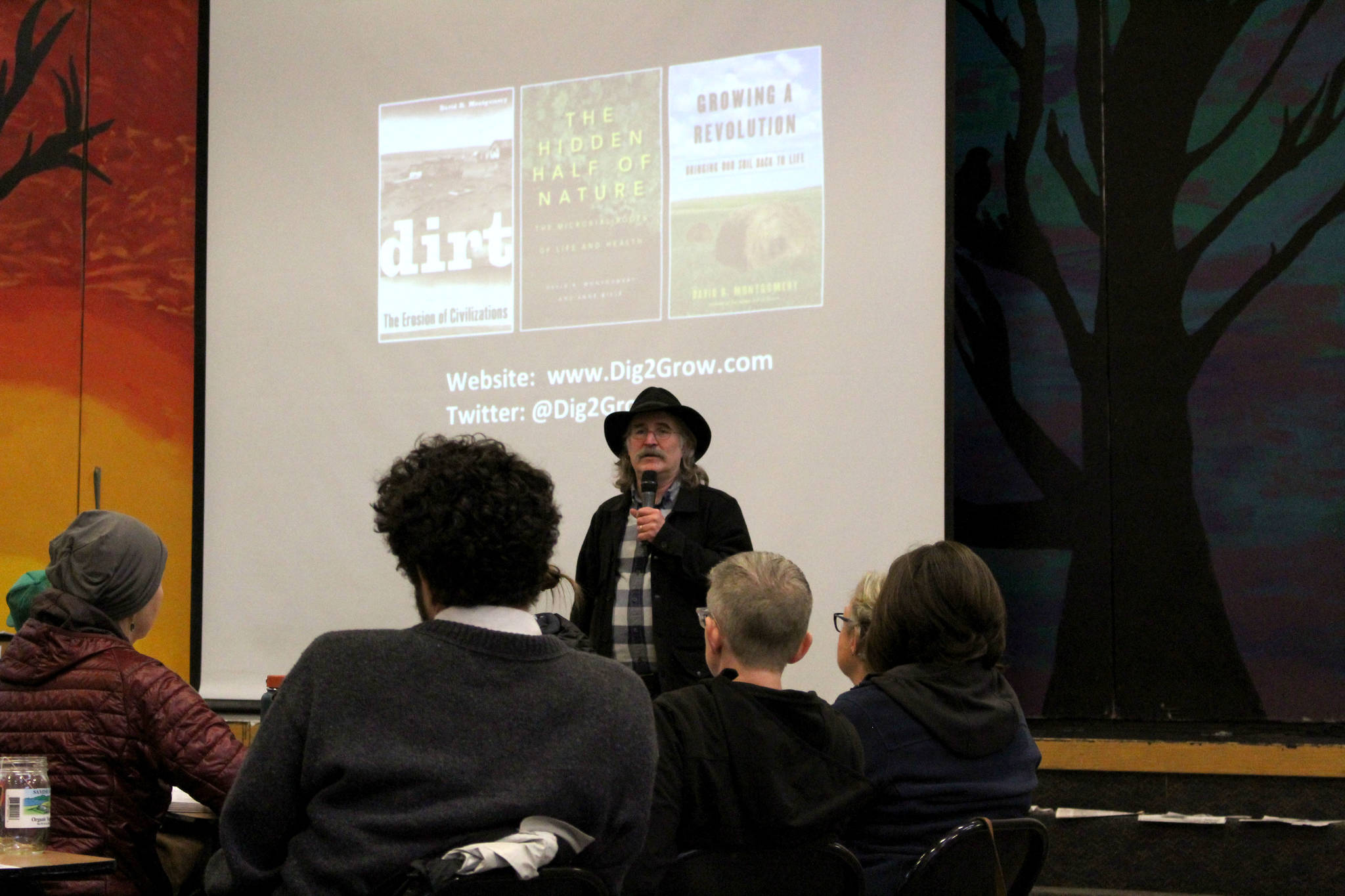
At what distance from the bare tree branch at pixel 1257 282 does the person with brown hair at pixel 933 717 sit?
239 centimetres

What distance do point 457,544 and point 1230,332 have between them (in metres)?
3.29

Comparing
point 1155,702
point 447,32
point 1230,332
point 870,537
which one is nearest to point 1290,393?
point 1230,332

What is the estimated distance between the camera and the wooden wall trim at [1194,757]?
354 cm

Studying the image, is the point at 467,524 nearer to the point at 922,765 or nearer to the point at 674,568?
the point at 922,765

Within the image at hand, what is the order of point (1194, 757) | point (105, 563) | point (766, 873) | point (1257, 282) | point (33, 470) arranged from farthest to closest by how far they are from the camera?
1. point (33, 470)
2. point (1257, 282)
3. point (1194, 757)
4. point (105, 563)
5. point (766, 873)

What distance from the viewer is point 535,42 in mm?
4438

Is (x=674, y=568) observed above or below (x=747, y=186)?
below

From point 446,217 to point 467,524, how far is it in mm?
3218

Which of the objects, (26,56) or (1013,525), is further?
(26,56)

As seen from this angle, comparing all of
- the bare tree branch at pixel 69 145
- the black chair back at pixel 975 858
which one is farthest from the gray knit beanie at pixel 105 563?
the bare tree branch at pixel 69 145

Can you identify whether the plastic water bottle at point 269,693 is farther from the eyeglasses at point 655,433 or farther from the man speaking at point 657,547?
the eyeglasses at point 655,433

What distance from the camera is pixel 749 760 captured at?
1604 mm

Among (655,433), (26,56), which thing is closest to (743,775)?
(655,433)

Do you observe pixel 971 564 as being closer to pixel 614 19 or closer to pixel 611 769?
pixel 611 769
